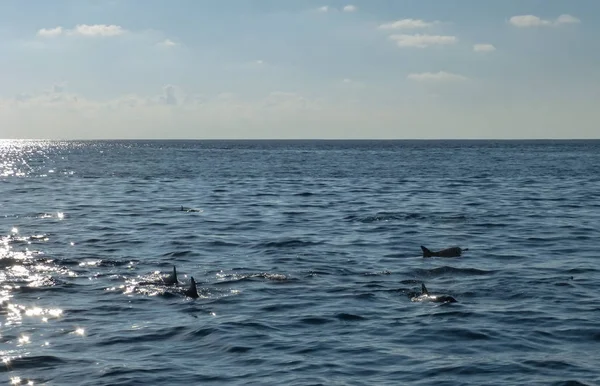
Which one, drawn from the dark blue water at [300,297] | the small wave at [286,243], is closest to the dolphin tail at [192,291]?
the dark blue water at [300,297]

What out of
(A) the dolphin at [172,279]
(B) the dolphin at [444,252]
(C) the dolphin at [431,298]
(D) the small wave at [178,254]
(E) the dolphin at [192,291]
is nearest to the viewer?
(C) the dolphin at [431,298]

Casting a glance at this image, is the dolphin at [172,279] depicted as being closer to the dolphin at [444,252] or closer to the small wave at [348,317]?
the small wave at [348,317]

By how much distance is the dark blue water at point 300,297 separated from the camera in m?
16.4

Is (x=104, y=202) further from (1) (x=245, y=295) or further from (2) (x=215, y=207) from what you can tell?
(1) (x=245, y=295)

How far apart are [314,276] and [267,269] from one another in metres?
2.01

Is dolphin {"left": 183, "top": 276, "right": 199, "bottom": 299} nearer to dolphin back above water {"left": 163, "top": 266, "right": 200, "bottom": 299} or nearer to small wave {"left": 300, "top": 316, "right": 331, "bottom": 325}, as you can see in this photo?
dolphin back above water {"left": 163, "top": 266, "right": 200, "bottom": 299}

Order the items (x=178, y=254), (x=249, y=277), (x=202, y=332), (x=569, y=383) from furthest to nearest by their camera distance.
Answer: (x=178, y=254) < (x=249, y=277) < (x=202, y=332) < (x=569, y=383)

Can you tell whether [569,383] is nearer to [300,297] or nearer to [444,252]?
[300,297]

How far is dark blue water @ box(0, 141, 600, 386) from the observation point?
647 inches

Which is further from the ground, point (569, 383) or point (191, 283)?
point (191, 283)

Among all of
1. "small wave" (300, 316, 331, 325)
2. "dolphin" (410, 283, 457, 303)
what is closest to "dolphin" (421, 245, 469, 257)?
"dolphin" (410, 283, 457, 303)

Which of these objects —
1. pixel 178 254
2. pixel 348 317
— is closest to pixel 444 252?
pixel 178 254

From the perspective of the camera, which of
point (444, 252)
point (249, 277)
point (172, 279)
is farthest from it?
point (444, 252)

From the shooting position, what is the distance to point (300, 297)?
75.2 feet
